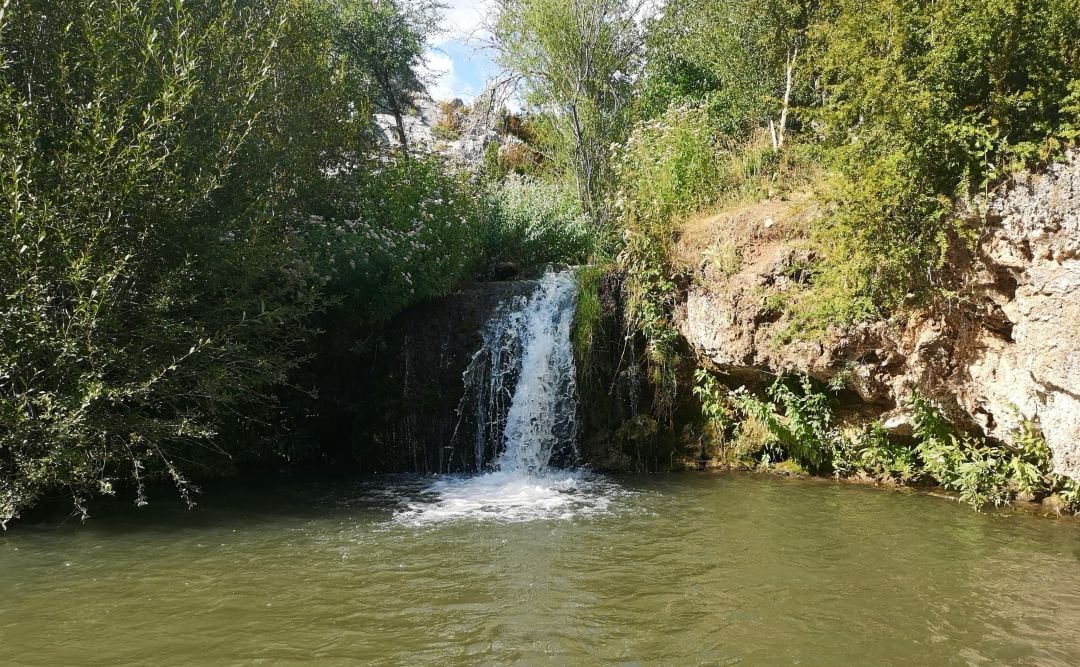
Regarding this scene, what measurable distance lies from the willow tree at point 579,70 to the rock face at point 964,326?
5895mm

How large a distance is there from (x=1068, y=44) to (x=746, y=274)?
12.1 ft

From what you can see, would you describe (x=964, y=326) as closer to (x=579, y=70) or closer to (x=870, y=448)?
(x=870, y=448)

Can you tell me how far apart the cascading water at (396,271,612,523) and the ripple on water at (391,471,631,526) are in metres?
0.03

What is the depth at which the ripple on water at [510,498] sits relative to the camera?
7.98 m

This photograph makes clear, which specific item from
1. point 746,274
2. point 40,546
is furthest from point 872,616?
point 40,546

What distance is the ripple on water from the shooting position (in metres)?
7.98

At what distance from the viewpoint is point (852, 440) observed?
907cm

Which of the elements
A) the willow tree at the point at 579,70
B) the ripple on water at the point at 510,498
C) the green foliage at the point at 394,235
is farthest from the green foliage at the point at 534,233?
the ripple on water at the point at 510,498

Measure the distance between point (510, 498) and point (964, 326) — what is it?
16.6 ft

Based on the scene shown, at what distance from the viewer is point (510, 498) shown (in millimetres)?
8820

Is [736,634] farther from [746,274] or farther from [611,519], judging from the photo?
[746,274]

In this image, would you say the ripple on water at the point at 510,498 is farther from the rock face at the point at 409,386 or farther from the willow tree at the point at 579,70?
the willow tree at the point at 579,70

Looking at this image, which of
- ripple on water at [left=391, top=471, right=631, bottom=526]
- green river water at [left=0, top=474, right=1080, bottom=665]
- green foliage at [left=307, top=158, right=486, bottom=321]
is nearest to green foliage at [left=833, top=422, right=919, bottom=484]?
green river water at [left=0, top=474, right=1080, bottom=665]

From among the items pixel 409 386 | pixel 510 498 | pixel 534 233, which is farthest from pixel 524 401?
pixel 534 233
